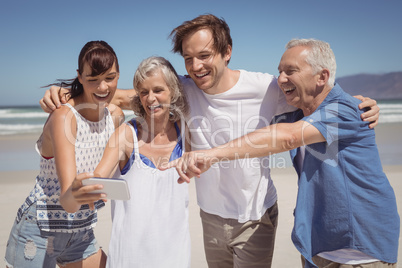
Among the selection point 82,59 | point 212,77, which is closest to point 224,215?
point 212,77

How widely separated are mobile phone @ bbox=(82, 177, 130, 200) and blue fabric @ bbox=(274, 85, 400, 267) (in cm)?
108

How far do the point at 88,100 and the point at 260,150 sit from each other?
4.28 ft

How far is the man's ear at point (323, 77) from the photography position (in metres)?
2.42

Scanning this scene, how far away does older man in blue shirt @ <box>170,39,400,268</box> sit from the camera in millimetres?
2266

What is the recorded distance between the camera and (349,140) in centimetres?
233

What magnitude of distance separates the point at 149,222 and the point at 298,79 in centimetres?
137

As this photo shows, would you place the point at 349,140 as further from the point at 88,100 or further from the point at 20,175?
→ the point at 20,175

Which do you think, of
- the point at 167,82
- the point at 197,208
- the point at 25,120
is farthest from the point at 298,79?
the point at 25,120

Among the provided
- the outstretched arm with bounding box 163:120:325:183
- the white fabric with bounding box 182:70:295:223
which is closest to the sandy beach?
the white fabric with bounding box 182:70:295:223

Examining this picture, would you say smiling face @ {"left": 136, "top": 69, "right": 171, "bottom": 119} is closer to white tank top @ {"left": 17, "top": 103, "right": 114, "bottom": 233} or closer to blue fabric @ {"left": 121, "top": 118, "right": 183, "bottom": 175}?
blue fabric @ {"left": 121, "top": 118, "right": 183, "bottom": 175}

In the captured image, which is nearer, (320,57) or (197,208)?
Answer: (320,57)

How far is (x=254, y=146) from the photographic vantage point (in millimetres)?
2359

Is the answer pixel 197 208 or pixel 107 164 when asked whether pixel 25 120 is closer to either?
pixel 197 208

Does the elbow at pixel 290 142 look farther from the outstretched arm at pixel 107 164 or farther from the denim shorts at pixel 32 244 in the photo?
the denim shorts at pixel 32 244
